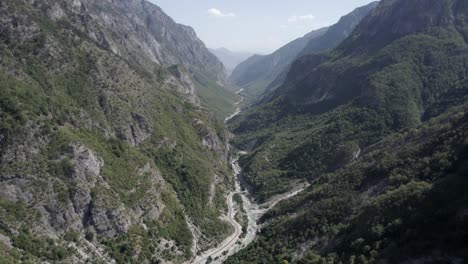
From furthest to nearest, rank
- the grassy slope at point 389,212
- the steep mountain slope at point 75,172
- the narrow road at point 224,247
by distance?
the narrow road at point 224,247, the steep mountain slope at point 75,172, the grassy slope at point 389,212

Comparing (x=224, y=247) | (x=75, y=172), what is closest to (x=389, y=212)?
(x=224, y=247)

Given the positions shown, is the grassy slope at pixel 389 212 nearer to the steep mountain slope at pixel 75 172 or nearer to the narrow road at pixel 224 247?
the narrow road at pixel 224 247

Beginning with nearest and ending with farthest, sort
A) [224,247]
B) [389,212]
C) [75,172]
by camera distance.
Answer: [389,212] → [75,172] → [224,247]

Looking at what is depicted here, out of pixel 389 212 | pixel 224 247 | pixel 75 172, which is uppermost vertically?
pixel 75 172

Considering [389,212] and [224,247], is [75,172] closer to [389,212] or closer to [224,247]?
[224,247]

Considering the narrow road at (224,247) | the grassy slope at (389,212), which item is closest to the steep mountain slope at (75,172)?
the narrow road at (224,247)

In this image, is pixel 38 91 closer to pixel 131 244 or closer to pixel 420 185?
pixel 131 244

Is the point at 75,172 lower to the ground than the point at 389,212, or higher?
higher

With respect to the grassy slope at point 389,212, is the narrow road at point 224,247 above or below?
below

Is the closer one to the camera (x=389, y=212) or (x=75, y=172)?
(x=389, y=212)

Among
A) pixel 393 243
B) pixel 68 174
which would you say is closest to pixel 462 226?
pixel 393 243

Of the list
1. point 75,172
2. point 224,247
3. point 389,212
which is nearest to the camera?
point 389,212
